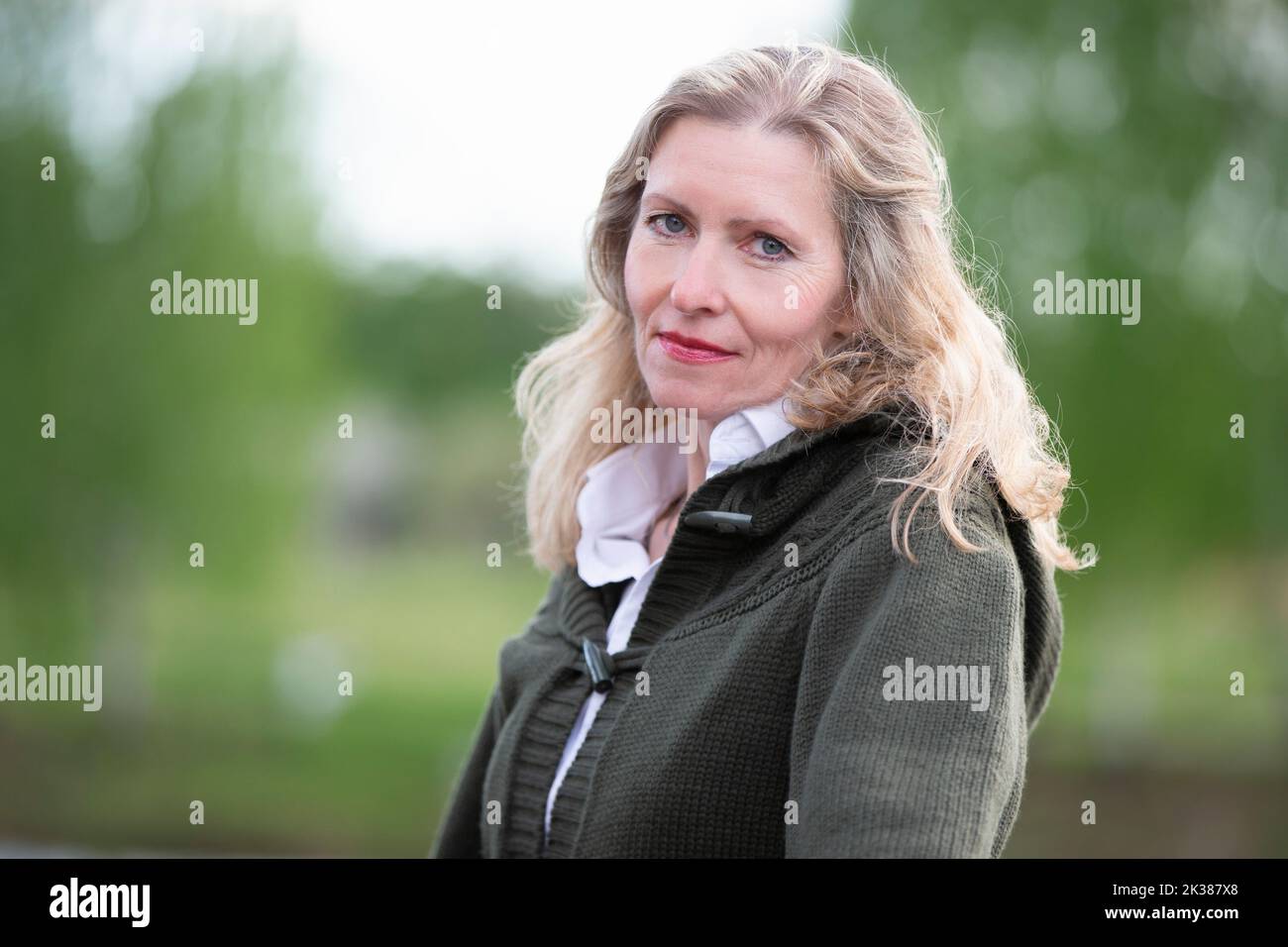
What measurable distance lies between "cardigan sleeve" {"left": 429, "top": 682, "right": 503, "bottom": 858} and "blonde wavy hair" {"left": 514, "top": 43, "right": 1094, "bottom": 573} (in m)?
0.99

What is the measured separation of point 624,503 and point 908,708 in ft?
2.96

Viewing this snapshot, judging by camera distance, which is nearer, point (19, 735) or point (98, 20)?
point (98, 20)

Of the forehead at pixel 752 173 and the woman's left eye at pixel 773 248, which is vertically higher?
the forehead at pixel 752 173

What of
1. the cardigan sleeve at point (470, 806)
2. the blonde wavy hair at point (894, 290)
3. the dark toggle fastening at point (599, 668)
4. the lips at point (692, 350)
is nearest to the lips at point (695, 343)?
the lips at point (692, 350)

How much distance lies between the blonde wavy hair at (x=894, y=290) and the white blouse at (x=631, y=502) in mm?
99

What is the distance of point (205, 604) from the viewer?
1093 cm

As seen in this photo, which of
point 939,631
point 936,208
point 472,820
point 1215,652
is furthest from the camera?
point 1215,652

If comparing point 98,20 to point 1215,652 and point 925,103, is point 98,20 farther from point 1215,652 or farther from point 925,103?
point 1215,652

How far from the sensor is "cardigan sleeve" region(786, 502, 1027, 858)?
142 centimetres

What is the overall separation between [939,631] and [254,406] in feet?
31.0

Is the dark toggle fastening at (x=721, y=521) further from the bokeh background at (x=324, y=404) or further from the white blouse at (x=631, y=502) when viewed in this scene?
the bokeh background at (x=324, y=404)

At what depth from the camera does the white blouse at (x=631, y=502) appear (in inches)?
74.5

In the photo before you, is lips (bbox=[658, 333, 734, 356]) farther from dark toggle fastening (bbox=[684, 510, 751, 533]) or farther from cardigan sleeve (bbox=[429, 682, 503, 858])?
cardigan sleeve (bbox=[429, 682, 503, 858])
